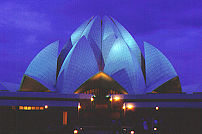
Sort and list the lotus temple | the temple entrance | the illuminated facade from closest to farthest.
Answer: the lotus temple < the illuminated facade < the temple entrance

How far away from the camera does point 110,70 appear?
22562mm

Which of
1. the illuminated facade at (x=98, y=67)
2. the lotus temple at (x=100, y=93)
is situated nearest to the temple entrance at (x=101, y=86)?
the lotus temple at (x=100, y=93)

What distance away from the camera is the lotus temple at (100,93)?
20.0m

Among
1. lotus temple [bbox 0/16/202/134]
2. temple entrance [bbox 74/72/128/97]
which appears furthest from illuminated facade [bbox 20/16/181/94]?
temple entrance [bbox 74/72/128/97]

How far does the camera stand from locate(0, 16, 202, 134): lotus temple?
20.0 m

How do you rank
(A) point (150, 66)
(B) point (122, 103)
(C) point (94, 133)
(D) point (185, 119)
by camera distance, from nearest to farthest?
(C) point (94, 133), (D) point (185, 119), (B) point (122, 103), (A) point (150, 66)

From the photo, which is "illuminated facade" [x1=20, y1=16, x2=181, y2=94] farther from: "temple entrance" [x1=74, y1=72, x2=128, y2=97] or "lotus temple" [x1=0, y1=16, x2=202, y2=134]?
"temple entrance" [x1=74, y1=72, x2=128, y2=97]

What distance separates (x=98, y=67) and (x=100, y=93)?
2.87 metres

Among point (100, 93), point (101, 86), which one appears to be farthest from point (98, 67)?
point (100, 93)

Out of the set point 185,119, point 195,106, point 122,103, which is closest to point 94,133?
point 122,103

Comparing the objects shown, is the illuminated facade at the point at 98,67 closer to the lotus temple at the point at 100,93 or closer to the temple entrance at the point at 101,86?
the lotus temple at the point at 100,93

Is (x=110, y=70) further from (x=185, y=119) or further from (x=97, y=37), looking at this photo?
(x=185, y=119)

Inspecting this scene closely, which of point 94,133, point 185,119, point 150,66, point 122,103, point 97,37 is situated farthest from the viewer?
Result: point 97,37

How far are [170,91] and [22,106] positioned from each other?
46.8 ft
